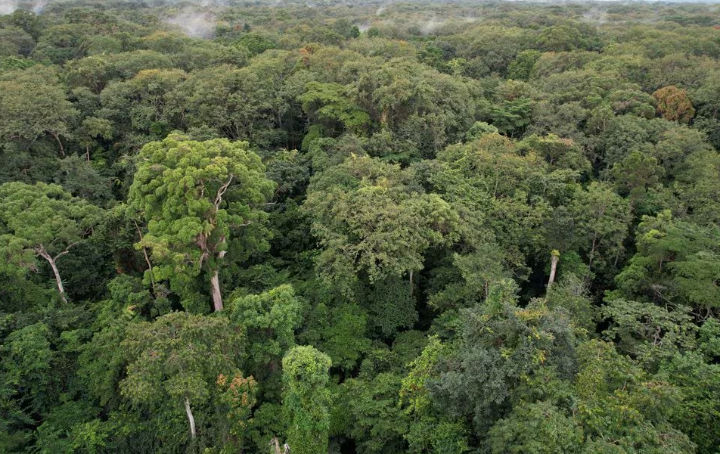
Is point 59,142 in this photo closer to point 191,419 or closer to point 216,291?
point 216,291

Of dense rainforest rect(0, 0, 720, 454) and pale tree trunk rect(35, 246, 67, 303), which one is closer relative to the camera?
dense rainforest rect(0, 0, 720, 454)

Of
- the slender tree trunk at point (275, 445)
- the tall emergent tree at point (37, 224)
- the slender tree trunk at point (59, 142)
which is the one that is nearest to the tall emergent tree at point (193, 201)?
the tall emergent tree at point (37, 224)

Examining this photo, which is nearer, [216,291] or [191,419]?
[191,419]

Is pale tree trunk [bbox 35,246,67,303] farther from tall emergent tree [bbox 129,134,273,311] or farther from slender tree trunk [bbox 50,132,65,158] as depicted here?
slender tree trunk [bbox 50,132,65,158]

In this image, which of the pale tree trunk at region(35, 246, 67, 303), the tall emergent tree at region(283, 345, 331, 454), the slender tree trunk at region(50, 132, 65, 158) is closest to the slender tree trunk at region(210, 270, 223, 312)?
the pale tree trunk at region(35, 246, 67, 303)

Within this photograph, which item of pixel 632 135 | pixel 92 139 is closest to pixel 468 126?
pixel 632 135

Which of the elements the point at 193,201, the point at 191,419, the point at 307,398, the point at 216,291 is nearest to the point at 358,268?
the point at 307,398
